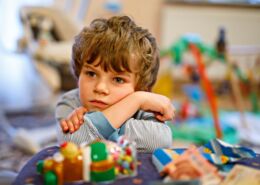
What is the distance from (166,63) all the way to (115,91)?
2.69 metres

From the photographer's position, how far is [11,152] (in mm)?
1924

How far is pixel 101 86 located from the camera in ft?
2.29

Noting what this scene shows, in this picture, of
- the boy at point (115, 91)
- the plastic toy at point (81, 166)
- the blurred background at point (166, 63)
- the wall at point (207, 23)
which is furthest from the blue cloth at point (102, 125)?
the wall at point (207, 23)

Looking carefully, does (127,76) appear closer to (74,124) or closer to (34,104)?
(74,124)

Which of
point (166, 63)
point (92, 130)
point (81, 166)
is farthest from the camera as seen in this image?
point (166, 63)

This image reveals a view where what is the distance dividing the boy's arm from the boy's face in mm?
14

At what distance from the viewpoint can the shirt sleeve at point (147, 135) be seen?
71 cm

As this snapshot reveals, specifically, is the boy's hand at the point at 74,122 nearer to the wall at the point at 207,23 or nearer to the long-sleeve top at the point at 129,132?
the long-sleeve top at the point at 129,132

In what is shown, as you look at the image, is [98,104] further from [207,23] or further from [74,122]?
[207,23]

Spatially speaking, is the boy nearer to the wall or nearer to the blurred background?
the blurred background

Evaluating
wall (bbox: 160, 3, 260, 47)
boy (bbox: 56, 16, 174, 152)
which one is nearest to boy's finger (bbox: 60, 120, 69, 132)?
boy (bbox: 56, 16, 174, 152)

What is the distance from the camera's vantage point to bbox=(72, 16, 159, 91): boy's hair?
711mm

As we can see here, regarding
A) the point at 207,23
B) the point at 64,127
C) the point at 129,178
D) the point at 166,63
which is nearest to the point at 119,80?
the point at 64,127

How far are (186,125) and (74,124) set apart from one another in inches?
66.2
